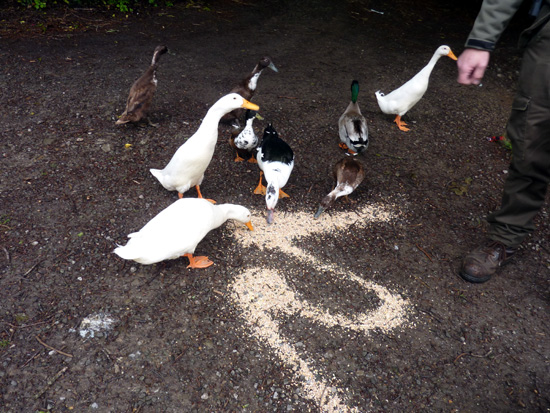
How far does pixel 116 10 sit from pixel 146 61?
87.7 inches

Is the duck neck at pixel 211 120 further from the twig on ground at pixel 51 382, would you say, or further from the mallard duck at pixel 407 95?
the mallard duck at pixel 407 95

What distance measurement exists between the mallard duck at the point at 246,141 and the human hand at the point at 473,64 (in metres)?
2.17

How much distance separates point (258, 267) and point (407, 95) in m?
3.12

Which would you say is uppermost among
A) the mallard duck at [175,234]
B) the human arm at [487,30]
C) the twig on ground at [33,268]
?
the human arm at [487,30]

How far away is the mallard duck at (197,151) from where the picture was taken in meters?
3.62

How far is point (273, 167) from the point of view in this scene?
3.88 metres

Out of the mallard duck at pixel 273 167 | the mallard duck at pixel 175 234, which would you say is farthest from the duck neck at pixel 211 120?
the mallard duck at pixel 175 234

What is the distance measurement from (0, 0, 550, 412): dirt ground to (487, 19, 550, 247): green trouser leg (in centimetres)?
63

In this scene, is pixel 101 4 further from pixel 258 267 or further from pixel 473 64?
pixel 473 64

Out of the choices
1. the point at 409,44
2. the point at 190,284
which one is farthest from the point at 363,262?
the point at 409,44

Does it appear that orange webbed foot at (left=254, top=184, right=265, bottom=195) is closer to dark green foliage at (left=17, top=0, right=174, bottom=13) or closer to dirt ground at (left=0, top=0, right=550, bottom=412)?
dirt ground at (left=0, top=0, right=550, bottom=412)

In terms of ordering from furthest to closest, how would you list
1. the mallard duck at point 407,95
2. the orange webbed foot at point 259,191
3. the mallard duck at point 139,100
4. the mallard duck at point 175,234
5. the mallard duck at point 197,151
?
1. the mallard duck at point 407,95
2. the mallard duck at point 139,100
3. the orange webbed foot at point 259,191
4. the mallard duck at point 197,151
5. the mallard duck at point 175,234

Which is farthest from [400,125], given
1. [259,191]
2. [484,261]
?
[484,261]

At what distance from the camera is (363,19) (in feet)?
27.6
